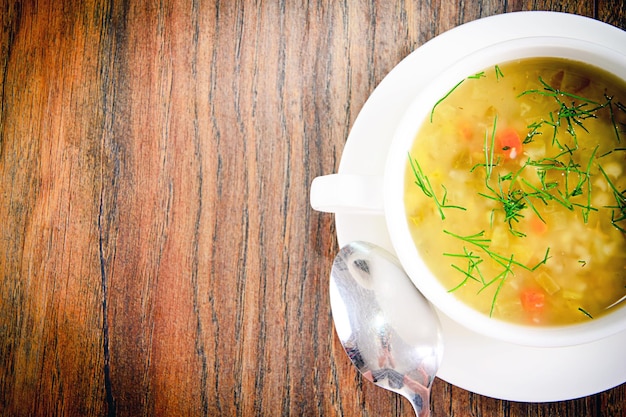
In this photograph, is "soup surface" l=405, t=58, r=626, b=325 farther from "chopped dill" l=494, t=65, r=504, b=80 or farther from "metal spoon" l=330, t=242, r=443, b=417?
A: "metal spoon" l=330, t=242, r=443, b=417

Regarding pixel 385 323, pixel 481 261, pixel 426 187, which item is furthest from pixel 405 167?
pixel 385 323

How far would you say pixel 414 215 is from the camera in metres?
1.08

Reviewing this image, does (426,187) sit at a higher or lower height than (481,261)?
higher

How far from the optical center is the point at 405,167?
1072 mm

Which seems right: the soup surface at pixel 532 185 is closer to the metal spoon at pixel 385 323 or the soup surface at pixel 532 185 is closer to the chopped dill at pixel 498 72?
the chopped dill at pixel 498 72

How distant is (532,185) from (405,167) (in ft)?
0.74

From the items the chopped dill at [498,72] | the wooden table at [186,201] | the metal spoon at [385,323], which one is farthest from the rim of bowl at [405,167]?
the wooden table at [186,201]

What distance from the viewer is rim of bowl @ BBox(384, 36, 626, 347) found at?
3.33 feet

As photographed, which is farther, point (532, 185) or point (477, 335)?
point (477, 335)

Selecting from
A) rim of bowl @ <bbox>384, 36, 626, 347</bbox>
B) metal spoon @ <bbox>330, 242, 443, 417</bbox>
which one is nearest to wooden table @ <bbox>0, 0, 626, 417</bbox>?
→ metal spoon @ <bbox>330, 242, 443, 417</bbox>

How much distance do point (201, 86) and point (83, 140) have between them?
33cm

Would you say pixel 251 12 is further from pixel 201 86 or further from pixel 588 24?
pixel 588 24

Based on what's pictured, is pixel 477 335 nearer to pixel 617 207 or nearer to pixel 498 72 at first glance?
pixel 617 207

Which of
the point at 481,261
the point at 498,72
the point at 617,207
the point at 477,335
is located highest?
the point at 498,72
